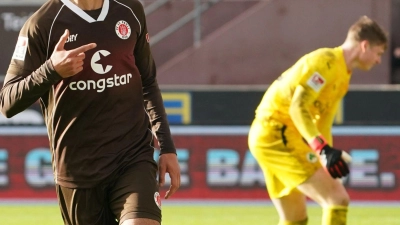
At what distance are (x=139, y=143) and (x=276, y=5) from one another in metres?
10.0

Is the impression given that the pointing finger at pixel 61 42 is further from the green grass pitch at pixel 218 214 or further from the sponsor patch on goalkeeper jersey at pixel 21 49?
the green grass pitch at pixel 218 214

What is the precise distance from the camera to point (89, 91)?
4.22m

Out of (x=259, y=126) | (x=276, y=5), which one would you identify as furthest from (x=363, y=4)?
(x=259, y=126)

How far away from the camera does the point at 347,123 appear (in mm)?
10984

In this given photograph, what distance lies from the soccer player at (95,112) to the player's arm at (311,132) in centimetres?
185

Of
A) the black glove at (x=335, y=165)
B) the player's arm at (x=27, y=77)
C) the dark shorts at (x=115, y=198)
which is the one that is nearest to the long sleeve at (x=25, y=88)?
the player's arm at (x=27, y=77)

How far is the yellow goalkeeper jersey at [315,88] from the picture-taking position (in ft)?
20.8

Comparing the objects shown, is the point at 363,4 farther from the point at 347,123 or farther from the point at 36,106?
the point at 36,106

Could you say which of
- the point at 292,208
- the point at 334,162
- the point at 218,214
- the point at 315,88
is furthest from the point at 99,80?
the point at 218,214

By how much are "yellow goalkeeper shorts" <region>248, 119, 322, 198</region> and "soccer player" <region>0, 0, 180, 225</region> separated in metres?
2.28

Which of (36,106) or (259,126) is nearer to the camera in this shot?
(259,126)

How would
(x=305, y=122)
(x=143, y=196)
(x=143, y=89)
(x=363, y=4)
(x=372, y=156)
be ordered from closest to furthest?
(x=143, y=196)
(x=143, y=89)
(x=305, y=122)
(x=372, y=156)
(x=363, y=4)

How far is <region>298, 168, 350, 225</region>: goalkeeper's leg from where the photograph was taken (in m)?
6.22

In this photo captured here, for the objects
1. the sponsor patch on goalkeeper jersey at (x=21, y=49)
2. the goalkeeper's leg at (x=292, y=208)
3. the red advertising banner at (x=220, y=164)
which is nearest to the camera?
the sponsor patch on goalkeeper jersey at (x=21, y=49)
